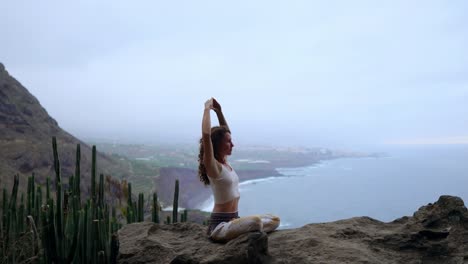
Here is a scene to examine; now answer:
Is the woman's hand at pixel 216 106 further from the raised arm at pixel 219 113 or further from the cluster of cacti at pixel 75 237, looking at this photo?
the cluster of cacti at pixel 75 237

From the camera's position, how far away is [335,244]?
3.42 meters

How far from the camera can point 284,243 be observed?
3.59 metres

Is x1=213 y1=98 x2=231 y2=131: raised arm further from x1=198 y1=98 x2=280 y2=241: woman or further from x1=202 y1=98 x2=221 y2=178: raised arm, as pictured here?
x1=202 y1=98 x2=221 y2=178: raised arm

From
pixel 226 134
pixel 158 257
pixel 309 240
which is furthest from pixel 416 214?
pixel 158 257

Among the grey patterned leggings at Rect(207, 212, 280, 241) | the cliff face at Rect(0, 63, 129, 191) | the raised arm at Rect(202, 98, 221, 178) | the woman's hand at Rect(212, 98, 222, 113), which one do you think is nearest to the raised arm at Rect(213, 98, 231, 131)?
the woman's hand at Rect(212, 98, 222, 113)

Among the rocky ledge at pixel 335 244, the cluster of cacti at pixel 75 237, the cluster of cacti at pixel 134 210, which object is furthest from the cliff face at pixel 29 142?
the rocky ledge at pixel 335 244

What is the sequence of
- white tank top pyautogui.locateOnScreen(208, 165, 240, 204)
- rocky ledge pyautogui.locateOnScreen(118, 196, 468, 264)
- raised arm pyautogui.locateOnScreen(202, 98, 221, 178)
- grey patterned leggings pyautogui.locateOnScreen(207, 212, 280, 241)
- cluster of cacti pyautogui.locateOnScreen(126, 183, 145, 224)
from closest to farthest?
1. rocky ledge pyautogui.locateOnScreen(118, 196, 468, 264)
2. grey patterned leggings pyautogui.locateOnScreen(207, 212, 280, 241)
3. raised arm pyautogui.locateOnScreen(202, 98, 221, 178)
4. white tank top pyautogui.locateOnScreen(208, 165, 240, 204)
5. cluster of cacti pyautogui.locateOnScreen(126, 183, 145, 224)

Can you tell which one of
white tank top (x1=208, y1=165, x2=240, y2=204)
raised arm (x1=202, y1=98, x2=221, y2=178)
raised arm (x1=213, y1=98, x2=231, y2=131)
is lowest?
white tank top (x1=208, y1=165, x2=240, y2=204)

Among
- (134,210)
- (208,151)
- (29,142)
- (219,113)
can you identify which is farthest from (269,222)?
(29,142)

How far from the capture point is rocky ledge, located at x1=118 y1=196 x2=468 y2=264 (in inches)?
127

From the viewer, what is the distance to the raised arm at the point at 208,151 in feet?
11.7

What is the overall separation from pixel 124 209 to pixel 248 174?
5.54m

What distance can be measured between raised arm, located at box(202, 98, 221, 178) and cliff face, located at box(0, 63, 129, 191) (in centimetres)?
829

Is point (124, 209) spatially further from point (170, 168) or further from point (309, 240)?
point (170, 168)
